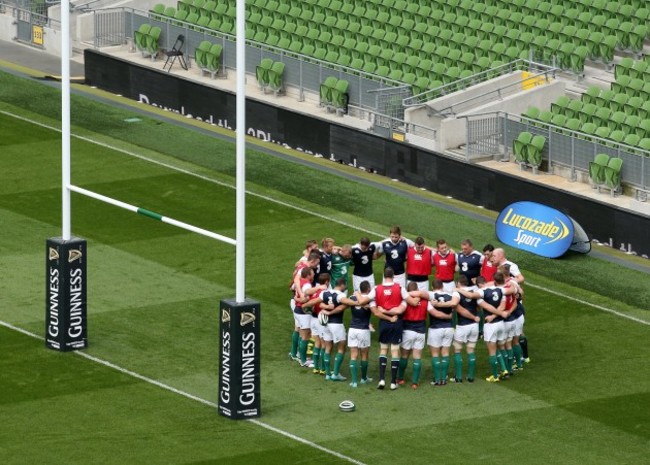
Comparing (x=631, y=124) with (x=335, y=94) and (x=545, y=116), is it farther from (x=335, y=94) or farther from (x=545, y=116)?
(x=335, y=94)

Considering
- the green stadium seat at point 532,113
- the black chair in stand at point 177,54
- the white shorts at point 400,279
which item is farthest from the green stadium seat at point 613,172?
the black chair in stand at point 177,54

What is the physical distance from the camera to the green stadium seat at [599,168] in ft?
124

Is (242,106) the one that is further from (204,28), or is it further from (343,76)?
(204,28)

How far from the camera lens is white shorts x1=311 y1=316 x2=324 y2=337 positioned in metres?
29.3

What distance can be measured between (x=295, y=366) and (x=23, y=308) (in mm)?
4975

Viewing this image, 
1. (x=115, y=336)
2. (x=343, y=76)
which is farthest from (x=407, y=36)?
(x=115, y=336)

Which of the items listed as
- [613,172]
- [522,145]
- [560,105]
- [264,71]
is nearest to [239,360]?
[613,172]

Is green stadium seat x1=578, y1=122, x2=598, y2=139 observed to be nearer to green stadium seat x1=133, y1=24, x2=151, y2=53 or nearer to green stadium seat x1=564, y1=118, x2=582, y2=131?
green stadium seat x1=564, y1=118, x2=582, y2=131

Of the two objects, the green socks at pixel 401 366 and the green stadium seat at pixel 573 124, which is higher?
the green stadium seat at pixel 573 124

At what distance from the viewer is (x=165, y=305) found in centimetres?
3259

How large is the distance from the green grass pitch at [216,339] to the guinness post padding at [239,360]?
253mm

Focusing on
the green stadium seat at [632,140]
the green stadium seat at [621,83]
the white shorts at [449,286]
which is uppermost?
the green stadium seat at [621,83]

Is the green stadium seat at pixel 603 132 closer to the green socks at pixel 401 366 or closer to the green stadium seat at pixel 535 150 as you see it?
the green stadium seat at pixel 535 150

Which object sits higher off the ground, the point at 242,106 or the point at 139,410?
the point at 242,106
